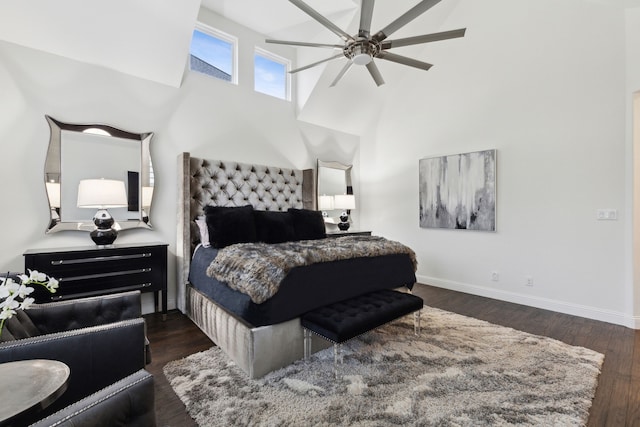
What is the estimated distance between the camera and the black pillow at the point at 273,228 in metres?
3.47

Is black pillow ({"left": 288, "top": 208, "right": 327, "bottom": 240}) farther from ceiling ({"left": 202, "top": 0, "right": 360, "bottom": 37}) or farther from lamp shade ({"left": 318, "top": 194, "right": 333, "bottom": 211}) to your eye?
ceiling ({"left": 202, "top": 0, "right": 360, "bottom": 37})

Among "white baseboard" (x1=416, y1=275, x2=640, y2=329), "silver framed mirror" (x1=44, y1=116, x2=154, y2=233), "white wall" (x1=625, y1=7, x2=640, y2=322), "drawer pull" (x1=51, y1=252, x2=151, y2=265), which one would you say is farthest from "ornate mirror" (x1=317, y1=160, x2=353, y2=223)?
"white wall" (x1=625, y1=7, x2=640, y2=322)

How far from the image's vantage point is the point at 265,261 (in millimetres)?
2215

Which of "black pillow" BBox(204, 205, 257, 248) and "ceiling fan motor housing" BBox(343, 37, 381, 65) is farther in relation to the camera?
"black pillow" BBox(204, 205, 257, 248)

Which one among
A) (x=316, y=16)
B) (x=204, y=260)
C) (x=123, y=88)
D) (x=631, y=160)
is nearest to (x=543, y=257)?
(x=631, y=160)

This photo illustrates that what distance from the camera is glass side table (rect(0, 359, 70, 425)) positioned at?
85 centimetres

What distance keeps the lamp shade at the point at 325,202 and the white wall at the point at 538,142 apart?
1406mm

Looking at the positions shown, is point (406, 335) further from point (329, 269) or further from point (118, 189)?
point (118, 189)

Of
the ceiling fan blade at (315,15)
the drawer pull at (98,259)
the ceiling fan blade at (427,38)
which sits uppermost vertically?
the ceiling fan blade at (315,15)

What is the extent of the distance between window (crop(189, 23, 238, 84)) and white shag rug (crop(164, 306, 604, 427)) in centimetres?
347

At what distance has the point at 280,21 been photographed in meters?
4.12

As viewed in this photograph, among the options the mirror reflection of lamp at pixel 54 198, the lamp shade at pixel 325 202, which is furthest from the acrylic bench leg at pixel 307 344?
the lamp shade at pixel 325 202

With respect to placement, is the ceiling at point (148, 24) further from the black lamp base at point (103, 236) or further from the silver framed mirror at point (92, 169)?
the black lamp base at point (103, 236)

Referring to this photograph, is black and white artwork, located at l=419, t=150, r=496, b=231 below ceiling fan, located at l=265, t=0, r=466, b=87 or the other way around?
below
